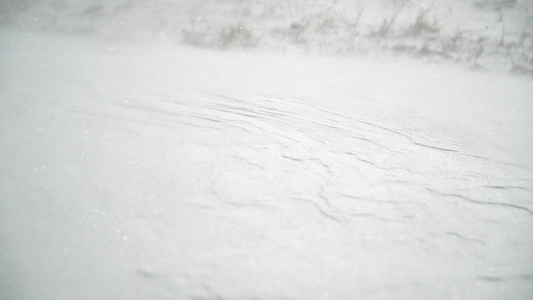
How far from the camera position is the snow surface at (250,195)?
711mm

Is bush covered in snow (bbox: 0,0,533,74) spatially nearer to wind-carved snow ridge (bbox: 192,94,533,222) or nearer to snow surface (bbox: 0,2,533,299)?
snow surface (bbox: 0,2,533,299)

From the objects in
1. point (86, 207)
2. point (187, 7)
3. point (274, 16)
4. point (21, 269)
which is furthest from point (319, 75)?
point (21, 269)

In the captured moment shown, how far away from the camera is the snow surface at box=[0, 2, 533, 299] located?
711 mm

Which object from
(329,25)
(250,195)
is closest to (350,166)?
(250,195)

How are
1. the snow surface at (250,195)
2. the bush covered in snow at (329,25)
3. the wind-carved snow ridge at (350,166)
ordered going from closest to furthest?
the snow surface at (250,195)
the wind-carved snow ridge at (350,166)
the bush covered in snow at (329,25)

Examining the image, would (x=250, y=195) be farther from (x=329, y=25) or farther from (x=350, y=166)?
(x=329, y=25)

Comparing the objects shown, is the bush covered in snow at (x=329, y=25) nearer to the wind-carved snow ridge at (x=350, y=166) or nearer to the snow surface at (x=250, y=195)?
the snow surface at (x=250, y=195)

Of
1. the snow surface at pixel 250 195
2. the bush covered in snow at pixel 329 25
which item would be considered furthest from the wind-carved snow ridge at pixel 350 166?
the bush covered in snow at pixel 329 25

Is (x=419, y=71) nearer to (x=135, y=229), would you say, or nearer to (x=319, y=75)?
(x=319, y=75)

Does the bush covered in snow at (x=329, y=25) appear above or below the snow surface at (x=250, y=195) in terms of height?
above

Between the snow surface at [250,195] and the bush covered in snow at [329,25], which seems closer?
the snow surface at [250,195]

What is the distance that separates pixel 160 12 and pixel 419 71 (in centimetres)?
235

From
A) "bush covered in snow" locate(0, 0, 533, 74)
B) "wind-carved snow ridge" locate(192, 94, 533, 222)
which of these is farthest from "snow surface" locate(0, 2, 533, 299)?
"bush covered in snow" locate(0, 0, 533, 74)

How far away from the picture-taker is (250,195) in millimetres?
974
